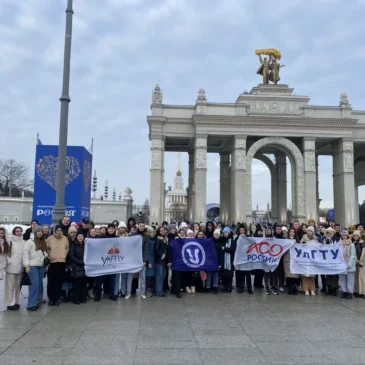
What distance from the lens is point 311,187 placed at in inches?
1313

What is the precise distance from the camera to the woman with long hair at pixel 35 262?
8.30 meters

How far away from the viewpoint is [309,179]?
3347cm

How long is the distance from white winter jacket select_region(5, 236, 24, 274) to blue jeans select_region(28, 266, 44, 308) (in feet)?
Result: 0.91

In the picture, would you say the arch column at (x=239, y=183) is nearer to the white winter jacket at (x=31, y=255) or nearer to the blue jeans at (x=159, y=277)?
the blue jeans at (x=159, y=277)

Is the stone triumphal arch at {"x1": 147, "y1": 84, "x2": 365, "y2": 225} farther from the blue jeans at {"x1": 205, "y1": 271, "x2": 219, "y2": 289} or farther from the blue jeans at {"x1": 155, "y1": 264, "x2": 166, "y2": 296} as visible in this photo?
the blue jeans at {"x1": 155, "y1": 264, "x2": 166, "y2": 296}

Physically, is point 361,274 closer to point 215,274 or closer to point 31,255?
point 215,274

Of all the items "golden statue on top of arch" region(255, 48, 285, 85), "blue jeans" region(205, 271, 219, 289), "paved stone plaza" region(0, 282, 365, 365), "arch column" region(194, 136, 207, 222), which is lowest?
"paved stone plaza" region(0, 282, 365, 365)

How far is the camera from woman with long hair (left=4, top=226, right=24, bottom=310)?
827cm

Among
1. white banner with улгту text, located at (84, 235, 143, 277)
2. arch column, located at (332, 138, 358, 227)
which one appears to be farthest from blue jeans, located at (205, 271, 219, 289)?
arch column, located at (332, 138, 358, 227)

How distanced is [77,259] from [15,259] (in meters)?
1.38

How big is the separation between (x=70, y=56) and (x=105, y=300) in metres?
6.76

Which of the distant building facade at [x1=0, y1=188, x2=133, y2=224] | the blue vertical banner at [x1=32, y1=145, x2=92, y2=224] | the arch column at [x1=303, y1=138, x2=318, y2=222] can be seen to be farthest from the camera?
the distant building facade at [x1=0, y1=188, x2=133, y2=224]

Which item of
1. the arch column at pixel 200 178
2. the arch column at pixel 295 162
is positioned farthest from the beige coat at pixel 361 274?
the arch column at pixel 295 162

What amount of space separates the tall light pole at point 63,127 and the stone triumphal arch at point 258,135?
73.0 feet
